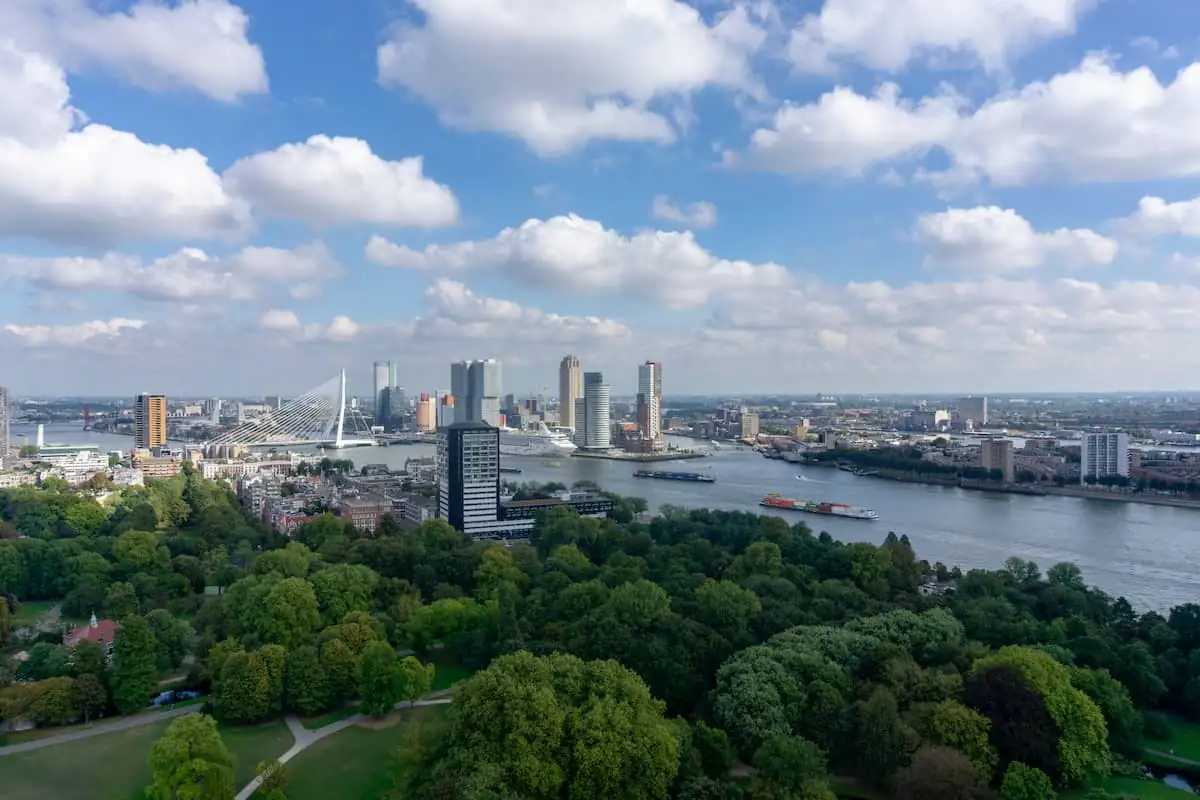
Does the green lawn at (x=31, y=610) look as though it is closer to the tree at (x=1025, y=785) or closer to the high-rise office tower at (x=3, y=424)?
the tree at (x=1025, y=785)

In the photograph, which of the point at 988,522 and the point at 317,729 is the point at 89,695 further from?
the point at 988,522

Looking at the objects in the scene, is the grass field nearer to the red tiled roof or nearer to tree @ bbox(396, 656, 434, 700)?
tree @ bbox(396, 656, 434, 700)

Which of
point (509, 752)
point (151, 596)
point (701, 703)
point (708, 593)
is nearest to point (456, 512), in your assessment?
point (151, 596)

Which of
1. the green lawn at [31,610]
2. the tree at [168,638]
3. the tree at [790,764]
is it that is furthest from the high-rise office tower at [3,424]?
the tree at [790,764]

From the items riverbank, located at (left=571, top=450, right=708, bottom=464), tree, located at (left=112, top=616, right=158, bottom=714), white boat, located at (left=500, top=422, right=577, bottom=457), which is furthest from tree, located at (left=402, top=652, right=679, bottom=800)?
white boat, located at (left=500, top=422, right=577, bottom=457)

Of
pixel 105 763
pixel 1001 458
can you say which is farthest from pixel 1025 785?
pixel 1001 458
